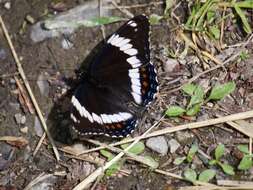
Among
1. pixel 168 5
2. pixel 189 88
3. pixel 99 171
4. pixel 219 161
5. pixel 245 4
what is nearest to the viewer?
pixel 219 161

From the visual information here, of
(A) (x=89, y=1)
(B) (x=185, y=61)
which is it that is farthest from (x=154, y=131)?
(A) (x=89, y=1)

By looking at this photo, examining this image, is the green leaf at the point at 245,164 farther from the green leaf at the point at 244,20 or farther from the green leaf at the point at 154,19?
the green leaf at the point at 154,19

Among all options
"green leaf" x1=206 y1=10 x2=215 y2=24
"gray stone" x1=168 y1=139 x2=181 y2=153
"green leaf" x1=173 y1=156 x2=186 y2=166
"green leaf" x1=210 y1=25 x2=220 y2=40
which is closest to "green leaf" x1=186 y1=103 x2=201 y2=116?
"gray stone" x1=168 y1=139 x2=181 y2=153

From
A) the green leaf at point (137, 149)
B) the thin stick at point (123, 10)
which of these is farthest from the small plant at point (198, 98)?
the thin stick at point (123, 10)

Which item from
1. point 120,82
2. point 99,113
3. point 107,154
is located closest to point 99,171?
point 107,154

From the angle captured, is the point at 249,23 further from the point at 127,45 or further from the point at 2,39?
the point at 2,39

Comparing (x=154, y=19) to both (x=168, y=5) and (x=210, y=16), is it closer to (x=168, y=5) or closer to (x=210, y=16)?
(x=168, y=5)
